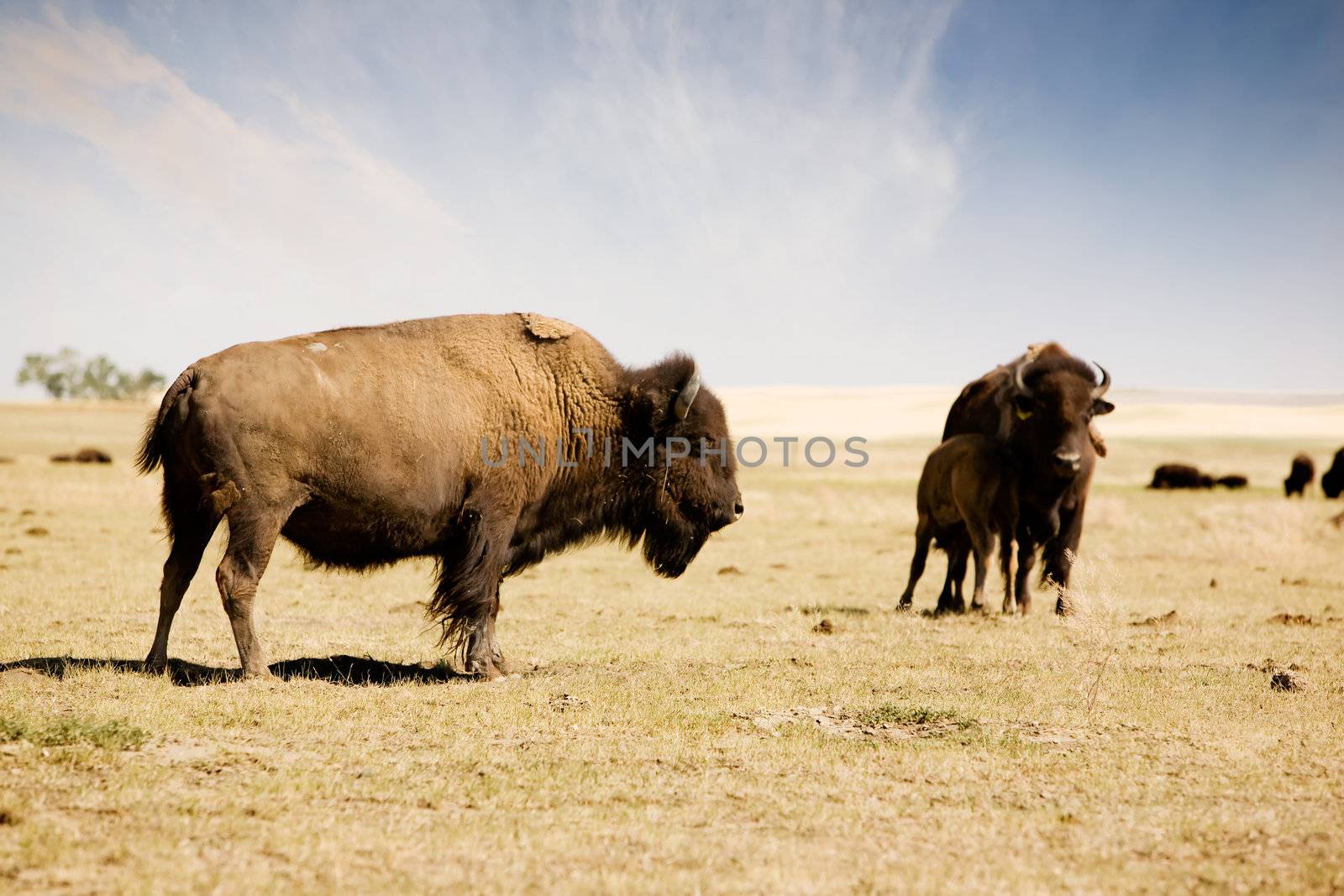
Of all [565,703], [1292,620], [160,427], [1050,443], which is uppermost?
[1050,443]

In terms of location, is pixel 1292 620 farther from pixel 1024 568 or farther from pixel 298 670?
pixel 298 670

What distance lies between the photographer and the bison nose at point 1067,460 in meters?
10.4

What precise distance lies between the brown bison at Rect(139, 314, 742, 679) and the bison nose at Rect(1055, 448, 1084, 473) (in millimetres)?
3739

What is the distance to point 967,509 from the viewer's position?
36.0 feet

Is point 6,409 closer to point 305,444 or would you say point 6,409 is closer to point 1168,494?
point 1168,494

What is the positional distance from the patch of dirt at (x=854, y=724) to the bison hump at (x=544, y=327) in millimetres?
3551

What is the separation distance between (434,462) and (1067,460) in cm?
641

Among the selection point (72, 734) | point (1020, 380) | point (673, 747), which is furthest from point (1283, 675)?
point (72, 734)

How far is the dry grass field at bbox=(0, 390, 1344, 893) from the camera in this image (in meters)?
3.98

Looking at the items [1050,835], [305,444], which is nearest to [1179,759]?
[1050,835]

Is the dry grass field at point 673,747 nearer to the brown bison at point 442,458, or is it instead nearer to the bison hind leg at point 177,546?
the bison hind leg at point 177,546

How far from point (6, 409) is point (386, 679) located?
7263 cm

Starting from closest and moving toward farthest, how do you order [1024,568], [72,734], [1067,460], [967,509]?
[72,734], [1067,460], [967,509], [1024,568]

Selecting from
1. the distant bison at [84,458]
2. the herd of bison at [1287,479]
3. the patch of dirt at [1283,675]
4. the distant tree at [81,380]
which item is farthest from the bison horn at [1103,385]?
the distant tree at [81,380]
